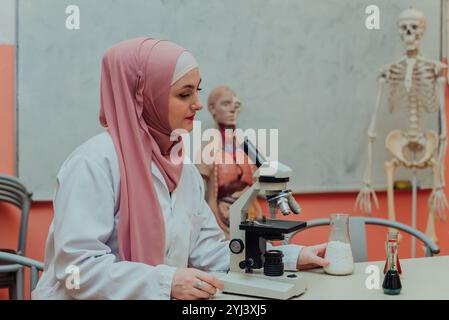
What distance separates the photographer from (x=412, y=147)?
343cm

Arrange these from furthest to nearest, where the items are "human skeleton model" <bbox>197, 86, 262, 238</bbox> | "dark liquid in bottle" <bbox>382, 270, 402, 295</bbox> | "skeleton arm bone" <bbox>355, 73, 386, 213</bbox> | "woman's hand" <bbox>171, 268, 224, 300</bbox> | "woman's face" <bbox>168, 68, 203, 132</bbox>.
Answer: "skeleton arm bone" <bbox>355, 73, 386, 213</bbox>
"human skeleton model" <bbox>197, 86, 262, 238</bbox>
"woman's face" <bbox>168, 68, 203, 132</bbox>
"dark liquid in bottle" <bbox>382, 270, 402, 295</bbox>
"woman's hand" <bbox>171, 268, 224, 300</bbox>

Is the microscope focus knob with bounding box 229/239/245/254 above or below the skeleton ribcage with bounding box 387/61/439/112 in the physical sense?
below

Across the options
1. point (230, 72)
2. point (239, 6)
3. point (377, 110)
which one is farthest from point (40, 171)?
point (377, 110)

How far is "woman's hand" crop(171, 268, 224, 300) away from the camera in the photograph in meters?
1.29

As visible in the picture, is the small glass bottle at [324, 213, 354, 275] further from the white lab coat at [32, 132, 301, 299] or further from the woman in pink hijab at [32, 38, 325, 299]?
the white lab coat at [32, 132, 301, 299]

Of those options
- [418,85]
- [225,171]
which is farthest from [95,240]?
[418,85]

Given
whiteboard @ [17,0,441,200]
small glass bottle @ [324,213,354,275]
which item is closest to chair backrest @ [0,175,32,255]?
whiteboard @ [17,0,441,200]

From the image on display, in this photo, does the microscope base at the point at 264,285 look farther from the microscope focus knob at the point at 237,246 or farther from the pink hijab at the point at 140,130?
the pink hijab at the point at 140,130

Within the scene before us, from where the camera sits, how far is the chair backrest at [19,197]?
111 inches

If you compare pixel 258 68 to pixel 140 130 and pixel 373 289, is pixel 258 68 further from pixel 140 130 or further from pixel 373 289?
pixel 373 289

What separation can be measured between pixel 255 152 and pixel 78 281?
52cm

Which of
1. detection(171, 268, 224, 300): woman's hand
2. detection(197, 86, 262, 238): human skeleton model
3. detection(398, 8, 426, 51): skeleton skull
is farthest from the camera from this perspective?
detection(398, 8, 426, 51): skeleton skull

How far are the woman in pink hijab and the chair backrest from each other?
1490 millimetres
